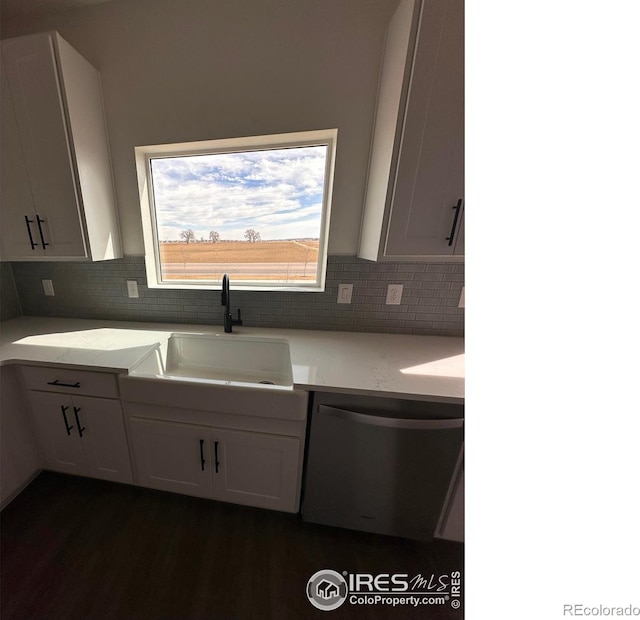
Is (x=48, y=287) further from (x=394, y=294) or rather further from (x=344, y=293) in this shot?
(x=394, y=294)

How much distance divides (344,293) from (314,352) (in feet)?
1.42

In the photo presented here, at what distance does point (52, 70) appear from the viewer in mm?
1058

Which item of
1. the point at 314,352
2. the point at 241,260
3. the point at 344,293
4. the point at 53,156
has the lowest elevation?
the point at 314,352

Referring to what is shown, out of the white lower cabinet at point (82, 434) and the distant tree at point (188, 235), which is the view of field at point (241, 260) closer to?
the distant tree at point (188, 235)

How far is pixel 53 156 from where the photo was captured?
3.75ft

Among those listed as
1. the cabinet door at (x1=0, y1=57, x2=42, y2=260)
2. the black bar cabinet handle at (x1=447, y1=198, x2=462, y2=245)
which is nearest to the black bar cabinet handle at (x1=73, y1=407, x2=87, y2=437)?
the cabinet door at (x1=0, y1=57, x2=42, y2=260)

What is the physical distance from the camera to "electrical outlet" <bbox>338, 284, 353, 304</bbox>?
1406 millimetres

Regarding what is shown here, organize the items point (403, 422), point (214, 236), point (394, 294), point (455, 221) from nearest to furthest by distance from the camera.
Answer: point (403, 422) < point (455, 221) < point (394, 294) < point (214, 236)

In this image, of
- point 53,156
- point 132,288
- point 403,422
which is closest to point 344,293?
point 403,422

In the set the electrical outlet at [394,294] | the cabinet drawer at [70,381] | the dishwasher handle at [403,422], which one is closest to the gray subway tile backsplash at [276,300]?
the electrical outlet at [394,294]

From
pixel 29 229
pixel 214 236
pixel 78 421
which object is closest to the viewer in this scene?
pixel 78 421
